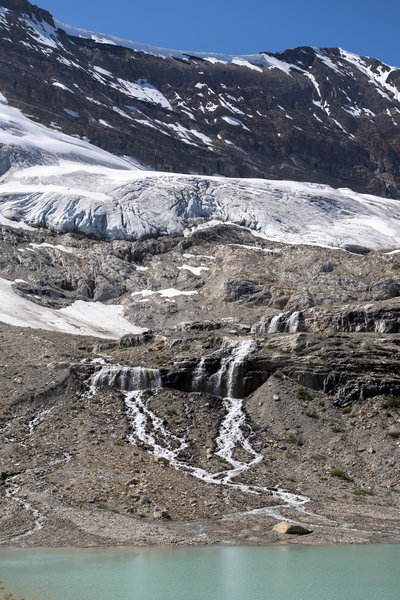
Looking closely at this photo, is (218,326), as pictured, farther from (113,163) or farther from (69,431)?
(113,163)

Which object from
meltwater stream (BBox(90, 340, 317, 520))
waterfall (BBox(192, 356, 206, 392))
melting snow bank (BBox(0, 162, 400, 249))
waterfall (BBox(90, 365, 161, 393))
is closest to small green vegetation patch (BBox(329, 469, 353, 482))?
meltwater stream (BBox(90, 340, 317, 520))

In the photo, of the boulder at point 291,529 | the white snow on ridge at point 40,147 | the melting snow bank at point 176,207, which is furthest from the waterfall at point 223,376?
the white snow on ridge at point 40,147

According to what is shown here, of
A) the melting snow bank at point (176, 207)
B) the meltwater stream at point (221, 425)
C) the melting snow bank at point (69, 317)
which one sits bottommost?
the meltwater stream at point (221, 425)

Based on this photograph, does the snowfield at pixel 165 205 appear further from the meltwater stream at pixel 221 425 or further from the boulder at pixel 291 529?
the boulder at pixel 291 529

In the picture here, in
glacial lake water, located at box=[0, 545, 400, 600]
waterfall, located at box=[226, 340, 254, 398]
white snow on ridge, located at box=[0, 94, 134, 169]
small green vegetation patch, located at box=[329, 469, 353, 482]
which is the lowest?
glacial lake water, located at box=[0, 545, 400, 600]

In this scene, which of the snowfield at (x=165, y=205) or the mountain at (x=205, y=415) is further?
the snowfield at (x=165, y=205)

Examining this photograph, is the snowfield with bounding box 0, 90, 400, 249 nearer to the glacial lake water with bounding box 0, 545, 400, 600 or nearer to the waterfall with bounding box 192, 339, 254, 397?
the waterfall with bounding box 192, 339, 254, 397

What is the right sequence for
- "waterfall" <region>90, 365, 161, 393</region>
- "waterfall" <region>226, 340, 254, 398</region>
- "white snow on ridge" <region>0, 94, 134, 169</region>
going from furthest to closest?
1. "white snow on ridge" <region>0, 94, 134, 169</region>
2. "waterfall" <region>226, 340, 254, 398</region>
3. "waterfall" <region>90, 365, 161, 393</region>
